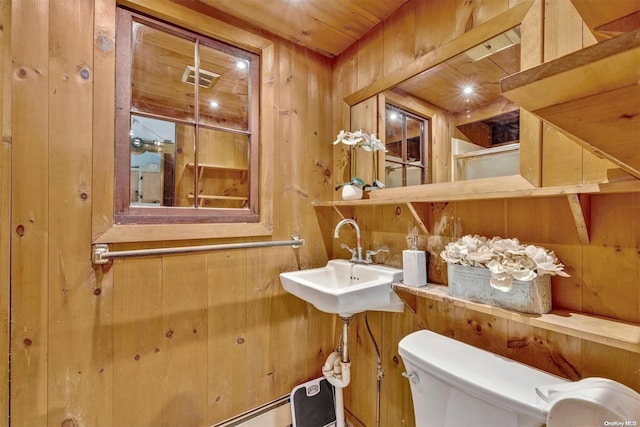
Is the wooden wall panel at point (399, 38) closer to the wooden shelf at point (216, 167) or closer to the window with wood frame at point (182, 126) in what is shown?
the window with wood frame at point (182, 126)

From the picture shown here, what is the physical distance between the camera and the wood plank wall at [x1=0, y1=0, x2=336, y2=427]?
981 millimetres

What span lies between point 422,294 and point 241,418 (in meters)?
1.09

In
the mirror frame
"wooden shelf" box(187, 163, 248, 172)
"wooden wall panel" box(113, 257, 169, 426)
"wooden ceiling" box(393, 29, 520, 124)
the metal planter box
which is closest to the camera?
the metal planter box

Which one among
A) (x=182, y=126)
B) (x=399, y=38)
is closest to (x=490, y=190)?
(x=399, y=38)

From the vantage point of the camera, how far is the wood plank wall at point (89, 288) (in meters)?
0.98

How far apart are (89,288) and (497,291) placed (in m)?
1.45

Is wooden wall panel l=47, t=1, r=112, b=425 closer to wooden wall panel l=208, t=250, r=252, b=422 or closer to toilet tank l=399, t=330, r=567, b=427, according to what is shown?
wooden wall panel l=208, t=250, r=252, b=422

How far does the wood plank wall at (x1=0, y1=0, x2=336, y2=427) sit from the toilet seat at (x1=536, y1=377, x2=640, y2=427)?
46.7 inches

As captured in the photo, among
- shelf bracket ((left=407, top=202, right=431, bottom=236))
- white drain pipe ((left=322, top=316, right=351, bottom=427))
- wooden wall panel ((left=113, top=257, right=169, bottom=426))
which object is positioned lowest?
white drain pipe ((left=322, top=316, right=351, bottom=427))

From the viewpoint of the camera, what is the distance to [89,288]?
108 centimetres

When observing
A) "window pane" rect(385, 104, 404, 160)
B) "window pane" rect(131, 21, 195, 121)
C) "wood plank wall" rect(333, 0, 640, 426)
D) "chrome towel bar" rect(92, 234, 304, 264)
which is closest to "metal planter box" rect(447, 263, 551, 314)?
"wood plank wall" rect(333, 0, 640, 426)

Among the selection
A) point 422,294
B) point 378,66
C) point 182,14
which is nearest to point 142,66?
point 182,14

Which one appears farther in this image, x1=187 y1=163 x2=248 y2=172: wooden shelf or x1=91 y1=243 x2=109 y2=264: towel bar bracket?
x1=187 y1=163 x2=248 y2=172: wooden shelf

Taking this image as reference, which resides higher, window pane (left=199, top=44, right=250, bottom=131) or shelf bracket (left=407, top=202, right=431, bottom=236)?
window pane (left=199, top=44, right=250, bottom=131)
